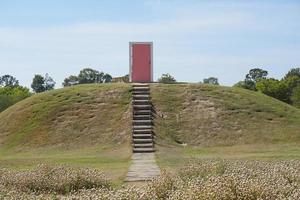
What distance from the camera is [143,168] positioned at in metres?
16.6

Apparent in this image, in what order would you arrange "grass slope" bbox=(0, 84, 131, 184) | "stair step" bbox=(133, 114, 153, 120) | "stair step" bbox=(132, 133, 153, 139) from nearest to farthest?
1. "grass slope" bbox=(0, 84, 131, 184)
2. "stair step" bbox=(132, 133, 153, 139)
3. "stair step" bbox=(133, 114, 153, 120)

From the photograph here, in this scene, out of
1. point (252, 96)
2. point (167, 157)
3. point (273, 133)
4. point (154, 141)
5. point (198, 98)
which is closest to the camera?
point (167, 157)

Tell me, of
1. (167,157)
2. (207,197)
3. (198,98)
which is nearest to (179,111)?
(198,98)

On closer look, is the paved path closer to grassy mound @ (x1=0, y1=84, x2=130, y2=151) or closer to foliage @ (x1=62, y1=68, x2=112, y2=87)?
grassy mound @ (x1=0, y1=84, x2=130, y2=151)

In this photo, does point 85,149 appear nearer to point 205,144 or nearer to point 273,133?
point 205,144

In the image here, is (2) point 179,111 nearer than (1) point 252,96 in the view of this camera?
Yes

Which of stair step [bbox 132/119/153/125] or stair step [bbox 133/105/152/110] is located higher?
stair step [bbox 133/105/152/110]

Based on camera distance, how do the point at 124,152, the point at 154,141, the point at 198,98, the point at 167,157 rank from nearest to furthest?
the point at 167,157, the point at 124,152, the point at 154,141, the point at 198,98

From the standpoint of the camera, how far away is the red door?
3134 centimetres

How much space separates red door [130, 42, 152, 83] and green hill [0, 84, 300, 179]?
1901mm

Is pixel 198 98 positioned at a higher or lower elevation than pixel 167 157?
higher

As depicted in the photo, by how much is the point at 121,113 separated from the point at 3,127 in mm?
5900

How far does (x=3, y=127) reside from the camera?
88.9 ft

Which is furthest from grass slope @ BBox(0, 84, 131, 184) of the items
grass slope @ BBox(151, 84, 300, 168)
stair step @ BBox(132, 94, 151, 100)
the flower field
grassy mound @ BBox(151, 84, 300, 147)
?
the flower field
